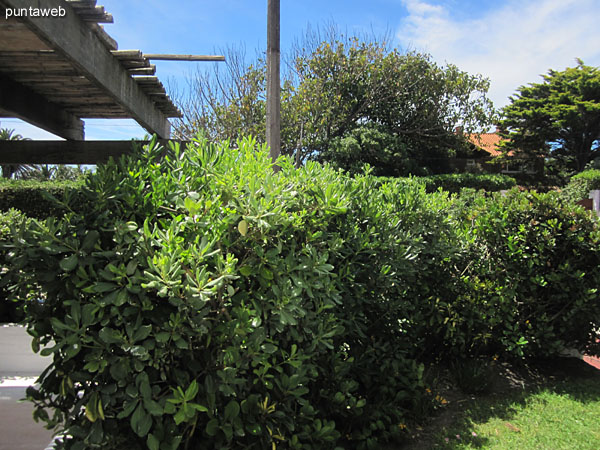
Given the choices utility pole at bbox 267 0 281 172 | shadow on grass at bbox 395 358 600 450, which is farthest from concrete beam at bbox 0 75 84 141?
shadow on grass at bbox 395 358 600 450

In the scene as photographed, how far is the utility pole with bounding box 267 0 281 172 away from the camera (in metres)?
5.31

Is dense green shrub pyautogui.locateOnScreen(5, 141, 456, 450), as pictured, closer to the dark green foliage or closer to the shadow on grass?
the shadow on grass

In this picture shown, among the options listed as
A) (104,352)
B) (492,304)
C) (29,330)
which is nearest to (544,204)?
(492,304)

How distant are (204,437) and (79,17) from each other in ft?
7.84

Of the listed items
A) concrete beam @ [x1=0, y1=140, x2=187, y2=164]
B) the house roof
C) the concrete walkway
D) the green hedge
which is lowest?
the concrete walkway

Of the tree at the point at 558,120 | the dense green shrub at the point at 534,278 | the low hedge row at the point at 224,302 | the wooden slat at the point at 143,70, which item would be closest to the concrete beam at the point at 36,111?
the wooden slat at the point at 143,70

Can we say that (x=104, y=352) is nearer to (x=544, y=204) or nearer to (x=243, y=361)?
(x=243, y=361)

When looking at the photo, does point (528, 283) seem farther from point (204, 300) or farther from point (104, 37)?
point (104, 37)

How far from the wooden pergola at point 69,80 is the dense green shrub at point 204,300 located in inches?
28.9

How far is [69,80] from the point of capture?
322cm

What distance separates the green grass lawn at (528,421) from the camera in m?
2.92

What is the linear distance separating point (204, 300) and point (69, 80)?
2.46 metres

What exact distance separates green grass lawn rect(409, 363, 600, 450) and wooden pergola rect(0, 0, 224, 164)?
328cm

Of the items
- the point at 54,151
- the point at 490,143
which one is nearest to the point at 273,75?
the point at 54,151
